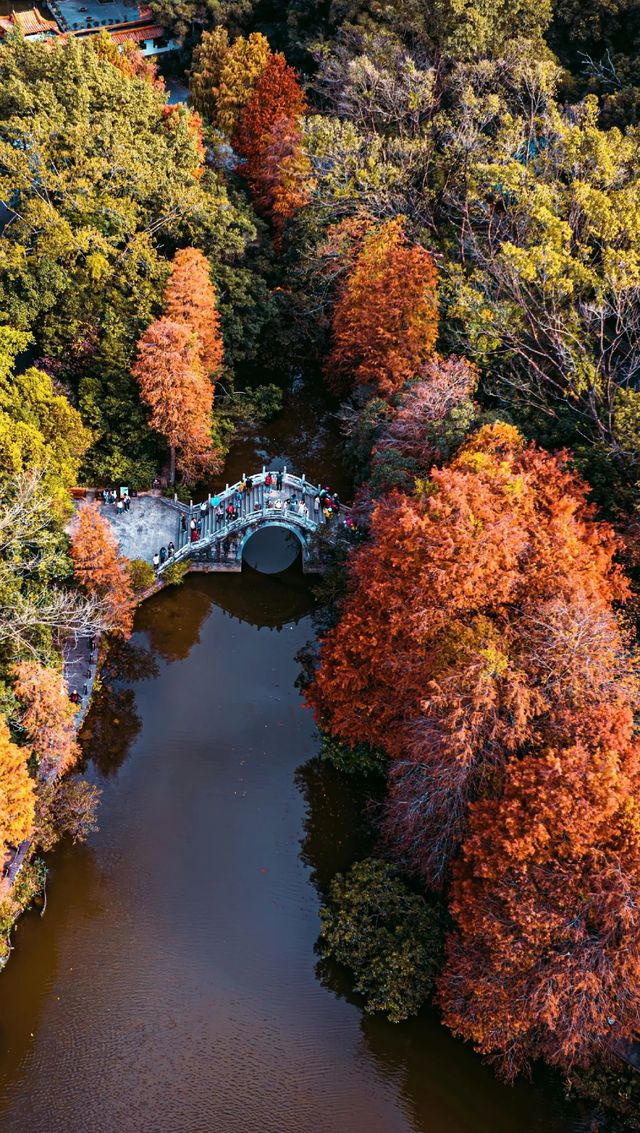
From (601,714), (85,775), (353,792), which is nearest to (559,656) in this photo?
(601,714)

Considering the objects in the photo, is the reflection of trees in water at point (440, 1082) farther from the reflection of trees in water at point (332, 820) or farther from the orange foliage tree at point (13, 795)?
the orange foliage tree at point (13, 795)

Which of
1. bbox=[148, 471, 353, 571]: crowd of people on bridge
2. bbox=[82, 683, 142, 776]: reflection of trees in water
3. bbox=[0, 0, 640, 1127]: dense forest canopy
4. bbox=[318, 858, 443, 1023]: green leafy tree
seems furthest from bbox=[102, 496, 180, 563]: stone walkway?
bbox=[318, 858, 443, 1023]: green leafy tree

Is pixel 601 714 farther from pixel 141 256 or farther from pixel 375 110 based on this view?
pixel 375 110

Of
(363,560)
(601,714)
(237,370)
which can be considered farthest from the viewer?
(237,370)

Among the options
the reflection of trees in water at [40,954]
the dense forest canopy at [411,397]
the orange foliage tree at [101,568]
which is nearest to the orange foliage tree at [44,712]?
the dense forest canopy at [411,397]

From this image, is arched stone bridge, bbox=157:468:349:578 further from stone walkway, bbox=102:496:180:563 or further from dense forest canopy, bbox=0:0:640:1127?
dense forest canopy, bbox=0:0:640:1127
